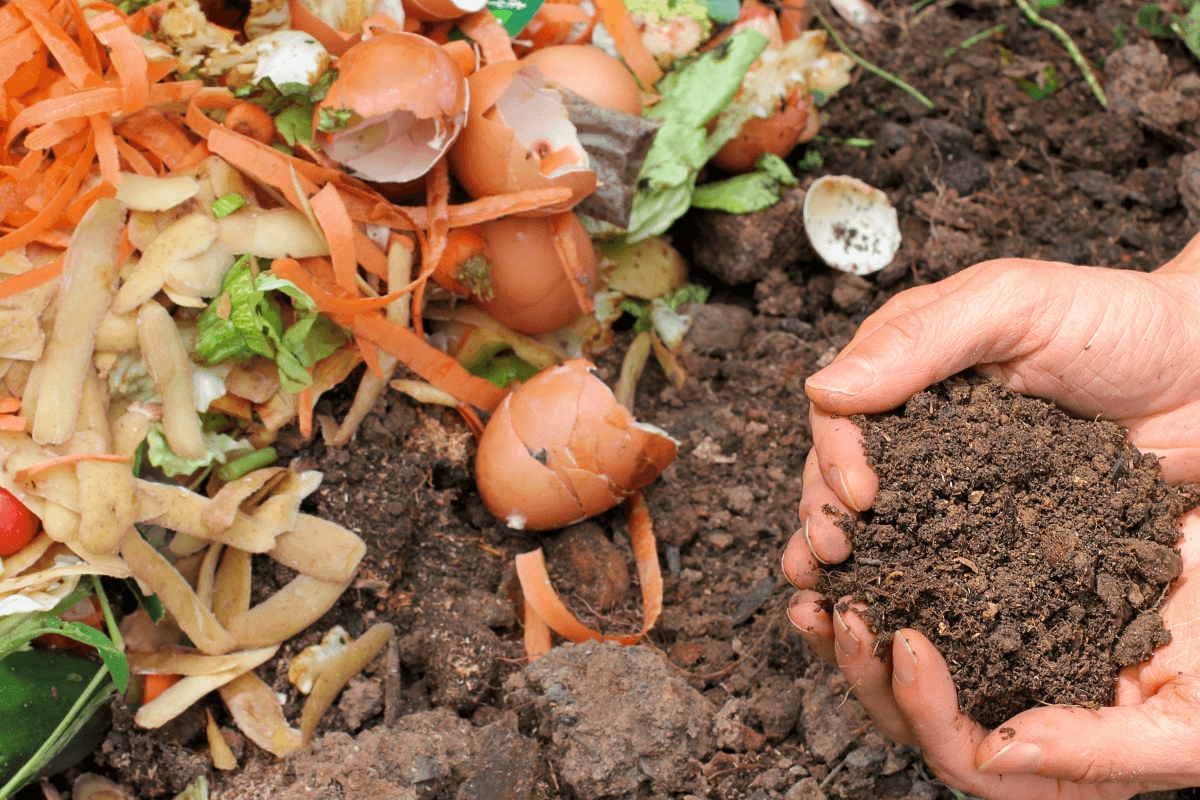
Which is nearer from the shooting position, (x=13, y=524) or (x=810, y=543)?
(x=810, y=543)

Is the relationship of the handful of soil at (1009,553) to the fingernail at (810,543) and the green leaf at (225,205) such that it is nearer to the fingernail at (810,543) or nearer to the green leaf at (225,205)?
the fingernail at (810,543)

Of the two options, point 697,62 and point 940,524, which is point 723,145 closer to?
point 697,62

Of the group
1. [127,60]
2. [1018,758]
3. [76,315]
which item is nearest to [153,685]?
[76,315]

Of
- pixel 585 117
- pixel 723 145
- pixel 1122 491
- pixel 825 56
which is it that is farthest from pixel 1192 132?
pixel 585 117

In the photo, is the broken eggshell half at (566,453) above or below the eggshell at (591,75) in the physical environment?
below

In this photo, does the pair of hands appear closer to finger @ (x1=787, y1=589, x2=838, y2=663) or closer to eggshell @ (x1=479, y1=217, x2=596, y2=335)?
finger @ (x1=787, y1=589, x2=838, y2=663)

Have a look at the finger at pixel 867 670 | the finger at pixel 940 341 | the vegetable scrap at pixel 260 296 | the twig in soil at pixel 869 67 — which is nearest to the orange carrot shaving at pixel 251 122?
the vegetable scrap at pixel 260 296

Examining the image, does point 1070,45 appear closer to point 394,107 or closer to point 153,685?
point 394,107
